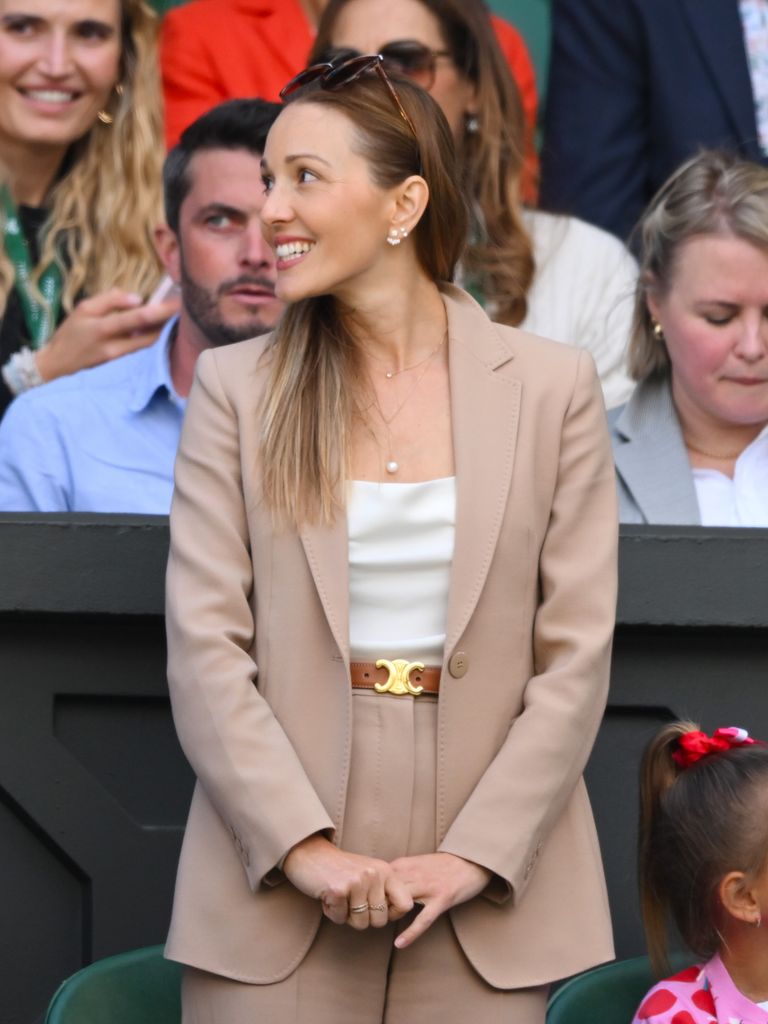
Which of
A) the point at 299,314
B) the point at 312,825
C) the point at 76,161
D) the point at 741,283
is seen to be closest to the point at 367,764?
the point at 312,825

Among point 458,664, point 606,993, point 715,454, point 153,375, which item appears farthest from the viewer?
point 153,375

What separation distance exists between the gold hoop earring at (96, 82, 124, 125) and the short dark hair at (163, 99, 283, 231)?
0.45m

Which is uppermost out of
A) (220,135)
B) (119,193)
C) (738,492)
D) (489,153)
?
(220,135)

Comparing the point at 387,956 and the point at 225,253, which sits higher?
the point at 225,253

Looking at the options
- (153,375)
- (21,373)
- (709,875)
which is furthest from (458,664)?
(21,373)

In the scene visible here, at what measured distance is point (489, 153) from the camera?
14.4ft

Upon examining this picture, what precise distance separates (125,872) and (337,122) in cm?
145

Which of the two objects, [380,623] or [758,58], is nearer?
[380,623]

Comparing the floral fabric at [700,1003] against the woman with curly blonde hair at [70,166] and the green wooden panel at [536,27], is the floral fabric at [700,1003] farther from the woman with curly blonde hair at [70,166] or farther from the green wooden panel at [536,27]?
the green wooden panel at [536,27]

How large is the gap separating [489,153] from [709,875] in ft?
7.18

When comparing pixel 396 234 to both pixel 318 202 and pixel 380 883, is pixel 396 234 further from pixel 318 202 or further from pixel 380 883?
pixel 380 883

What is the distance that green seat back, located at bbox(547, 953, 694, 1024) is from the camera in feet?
Result: 8.78

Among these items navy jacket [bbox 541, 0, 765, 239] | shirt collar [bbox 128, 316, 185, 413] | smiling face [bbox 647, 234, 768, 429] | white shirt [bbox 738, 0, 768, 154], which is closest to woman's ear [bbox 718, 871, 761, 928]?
smiling face [bbox 647, 234, 768, 429]

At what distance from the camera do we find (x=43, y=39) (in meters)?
4.52
